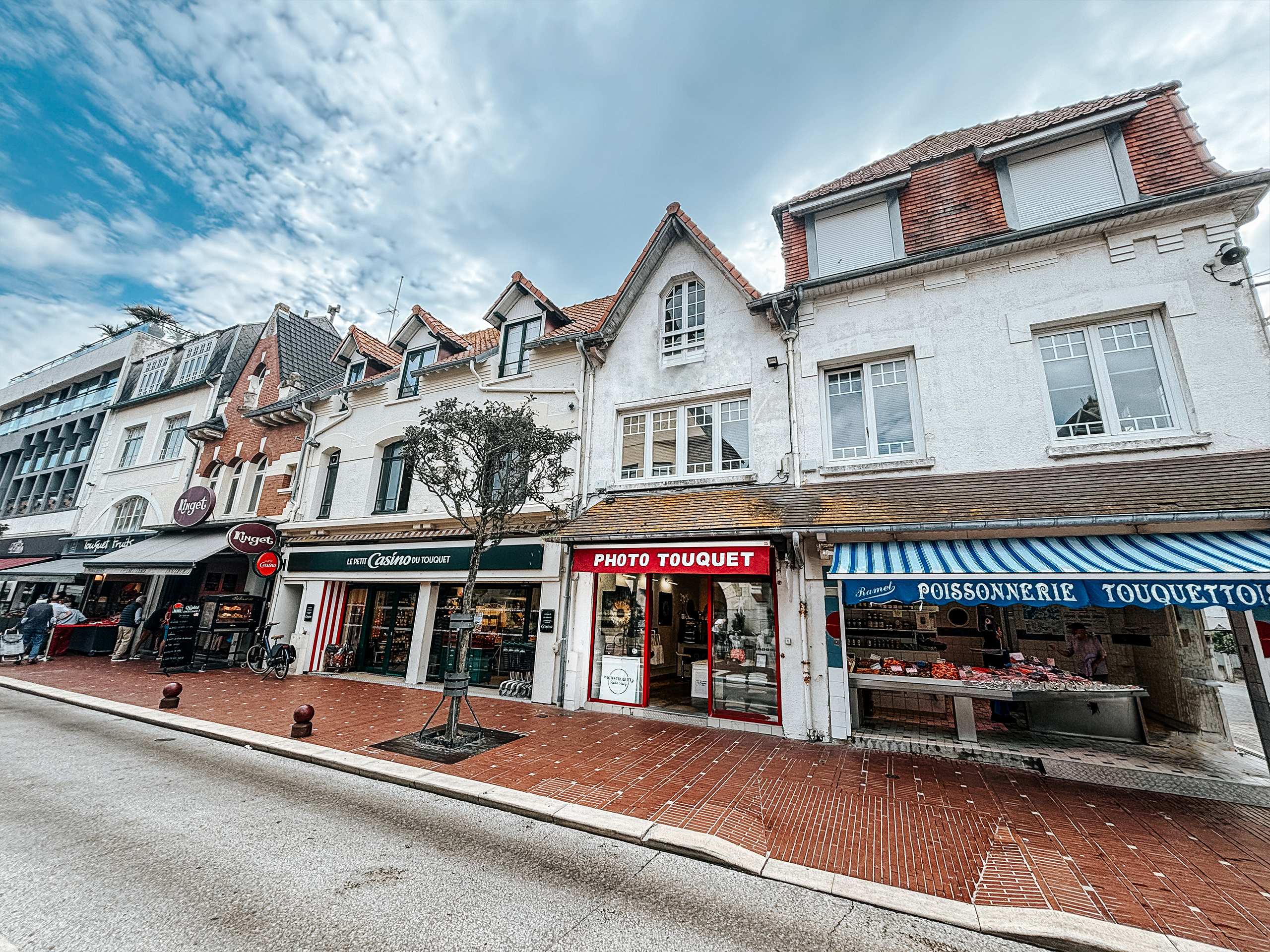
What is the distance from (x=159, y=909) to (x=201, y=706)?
815 centimetres

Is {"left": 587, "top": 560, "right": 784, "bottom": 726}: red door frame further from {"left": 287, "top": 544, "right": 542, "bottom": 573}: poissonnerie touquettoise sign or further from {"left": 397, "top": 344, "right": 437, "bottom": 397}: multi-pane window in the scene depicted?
{"left": 397, "top": 344, "right": 437, "bottom": 397}: multi-pane window

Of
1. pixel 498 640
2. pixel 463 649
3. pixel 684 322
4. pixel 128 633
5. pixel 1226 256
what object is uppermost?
pixel 684 322

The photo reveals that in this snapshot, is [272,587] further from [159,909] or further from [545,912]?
[545,912]

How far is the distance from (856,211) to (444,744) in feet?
41.5

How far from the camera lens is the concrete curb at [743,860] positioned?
3.49 meters

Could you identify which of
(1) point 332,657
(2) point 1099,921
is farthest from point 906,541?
(1) point 332,657

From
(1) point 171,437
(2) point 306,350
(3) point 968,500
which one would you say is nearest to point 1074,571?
(3) point 968,500

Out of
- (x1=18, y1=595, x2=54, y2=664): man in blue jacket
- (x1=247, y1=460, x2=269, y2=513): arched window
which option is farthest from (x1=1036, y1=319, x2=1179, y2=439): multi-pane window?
(x1=18, y1=595, x2=54, y2=664): man in blue jacket

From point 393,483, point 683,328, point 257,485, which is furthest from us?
point 257,485

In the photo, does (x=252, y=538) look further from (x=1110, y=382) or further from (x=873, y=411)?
(x=1110, y=382)

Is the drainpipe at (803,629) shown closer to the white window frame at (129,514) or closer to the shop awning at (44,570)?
the shop awning at (44,570)

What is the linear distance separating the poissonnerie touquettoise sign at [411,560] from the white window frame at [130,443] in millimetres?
14022

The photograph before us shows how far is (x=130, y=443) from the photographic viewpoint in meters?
22.9

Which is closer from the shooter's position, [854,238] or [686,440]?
[854,238]
